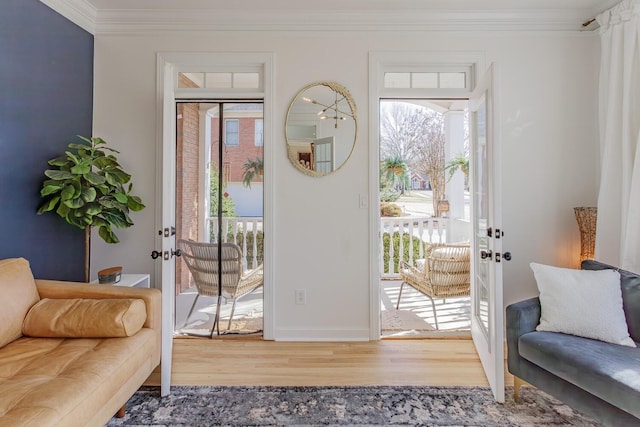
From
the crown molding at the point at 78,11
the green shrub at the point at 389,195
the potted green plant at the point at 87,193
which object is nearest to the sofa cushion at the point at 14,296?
Answer: the potted green plant at the point at 87,193

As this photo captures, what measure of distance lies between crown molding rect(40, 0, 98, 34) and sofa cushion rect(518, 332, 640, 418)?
12.8 ft

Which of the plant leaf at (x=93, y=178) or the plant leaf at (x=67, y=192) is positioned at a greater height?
the plant leaf at (x=93, y=178)

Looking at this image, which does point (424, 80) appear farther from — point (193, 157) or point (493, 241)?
point (193, 157)

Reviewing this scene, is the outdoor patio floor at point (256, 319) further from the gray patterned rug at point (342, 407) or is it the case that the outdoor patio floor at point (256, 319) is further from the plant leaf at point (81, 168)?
the plant leaf at point (81, 168)

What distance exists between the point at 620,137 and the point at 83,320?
3783 mm

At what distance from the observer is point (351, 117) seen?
9.09 feet

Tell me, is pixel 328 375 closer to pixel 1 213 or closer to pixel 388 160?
pixel 1 213

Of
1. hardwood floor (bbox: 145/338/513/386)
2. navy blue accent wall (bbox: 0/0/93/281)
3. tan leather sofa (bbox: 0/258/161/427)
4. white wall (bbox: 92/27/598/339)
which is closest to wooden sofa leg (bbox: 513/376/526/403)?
Result: hardwood floor (bbox: 145/338/513/386)

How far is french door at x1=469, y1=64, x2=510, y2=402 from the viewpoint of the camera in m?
2.01

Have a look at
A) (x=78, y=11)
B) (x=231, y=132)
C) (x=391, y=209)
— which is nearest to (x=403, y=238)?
(x=391, y=209)

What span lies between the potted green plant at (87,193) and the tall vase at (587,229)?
11.4ft

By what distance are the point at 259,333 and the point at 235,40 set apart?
8.38 feet

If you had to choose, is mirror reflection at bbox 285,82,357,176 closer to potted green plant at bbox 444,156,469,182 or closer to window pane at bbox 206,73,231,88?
window pane at bbox 206,73,231,88

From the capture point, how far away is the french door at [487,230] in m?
2.01
